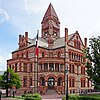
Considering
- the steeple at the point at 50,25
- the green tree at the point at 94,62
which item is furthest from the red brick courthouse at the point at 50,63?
the green tree at the point at 94,62

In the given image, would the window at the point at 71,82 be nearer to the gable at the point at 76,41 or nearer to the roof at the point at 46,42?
the gable at the point at 76,41

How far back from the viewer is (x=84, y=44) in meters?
79.4

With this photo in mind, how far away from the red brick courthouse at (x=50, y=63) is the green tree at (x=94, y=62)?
28.1m

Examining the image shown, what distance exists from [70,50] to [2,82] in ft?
83.9

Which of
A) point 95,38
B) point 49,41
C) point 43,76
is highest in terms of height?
point 49,41

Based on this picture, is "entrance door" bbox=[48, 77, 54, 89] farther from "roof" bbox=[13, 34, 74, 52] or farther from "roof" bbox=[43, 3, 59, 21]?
"roof" bbox=[43, 3, 59, 21]

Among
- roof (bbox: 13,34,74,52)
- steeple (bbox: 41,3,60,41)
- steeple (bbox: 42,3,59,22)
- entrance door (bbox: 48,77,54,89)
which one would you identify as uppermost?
steeple (bbox: 42,3,59,22)

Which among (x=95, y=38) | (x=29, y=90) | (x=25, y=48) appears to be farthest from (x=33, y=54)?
(x=95, y=38)

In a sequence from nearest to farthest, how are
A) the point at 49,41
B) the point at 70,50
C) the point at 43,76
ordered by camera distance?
1. the point at 43,76
2. the point at 70,50
3. the point at 49,41

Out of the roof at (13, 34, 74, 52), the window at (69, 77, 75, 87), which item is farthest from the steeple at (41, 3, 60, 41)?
the window at (69, 77, 75, 87)

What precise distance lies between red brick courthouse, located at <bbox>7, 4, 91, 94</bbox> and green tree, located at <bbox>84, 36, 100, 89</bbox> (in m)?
28.1

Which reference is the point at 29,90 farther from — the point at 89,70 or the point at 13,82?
the point at 89,70

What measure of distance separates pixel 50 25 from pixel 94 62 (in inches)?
1866

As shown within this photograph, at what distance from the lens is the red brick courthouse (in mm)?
67500
